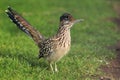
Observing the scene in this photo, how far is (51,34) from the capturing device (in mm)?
16219

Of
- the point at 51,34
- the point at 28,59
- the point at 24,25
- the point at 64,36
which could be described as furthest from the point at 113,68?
the point at 51,34

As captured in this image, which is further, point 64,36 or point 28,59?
point 28,59

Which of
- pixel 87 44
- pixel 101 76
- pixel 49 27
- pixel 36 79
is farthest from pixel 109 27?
pixel 36 79

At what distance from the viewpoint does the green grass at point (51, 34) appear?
10.9 m

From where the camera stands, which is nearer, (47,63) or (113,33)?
(47,63)

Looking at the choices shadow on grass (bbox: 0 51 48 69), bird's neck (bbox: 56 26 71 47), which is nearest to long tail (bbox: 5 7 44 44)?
shadow on grass (bbox: 0 51 48 69)

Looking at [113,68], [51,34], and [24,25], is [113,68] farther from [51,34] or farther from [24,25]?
[51,34]

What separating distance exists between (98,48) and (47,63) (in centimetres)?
358

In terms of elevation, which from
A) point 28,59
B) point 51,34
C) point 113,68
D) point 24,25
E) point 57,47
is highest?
point 24,25

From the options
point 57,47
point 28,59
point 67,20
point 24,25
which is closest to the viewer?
point 57,47

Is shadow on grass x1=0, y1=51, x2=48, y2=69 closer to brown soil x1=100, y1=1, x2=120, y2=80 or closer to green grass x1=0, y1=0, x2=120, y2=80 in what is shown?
green grass x1=0, y1=0, x2=120, y2=80

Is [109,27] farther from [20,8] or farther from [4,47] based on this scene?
[4,47]

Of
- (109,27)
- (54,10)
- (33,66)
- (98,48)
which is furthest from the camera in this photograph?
(54,10)

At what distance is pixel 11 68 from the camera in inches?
420
